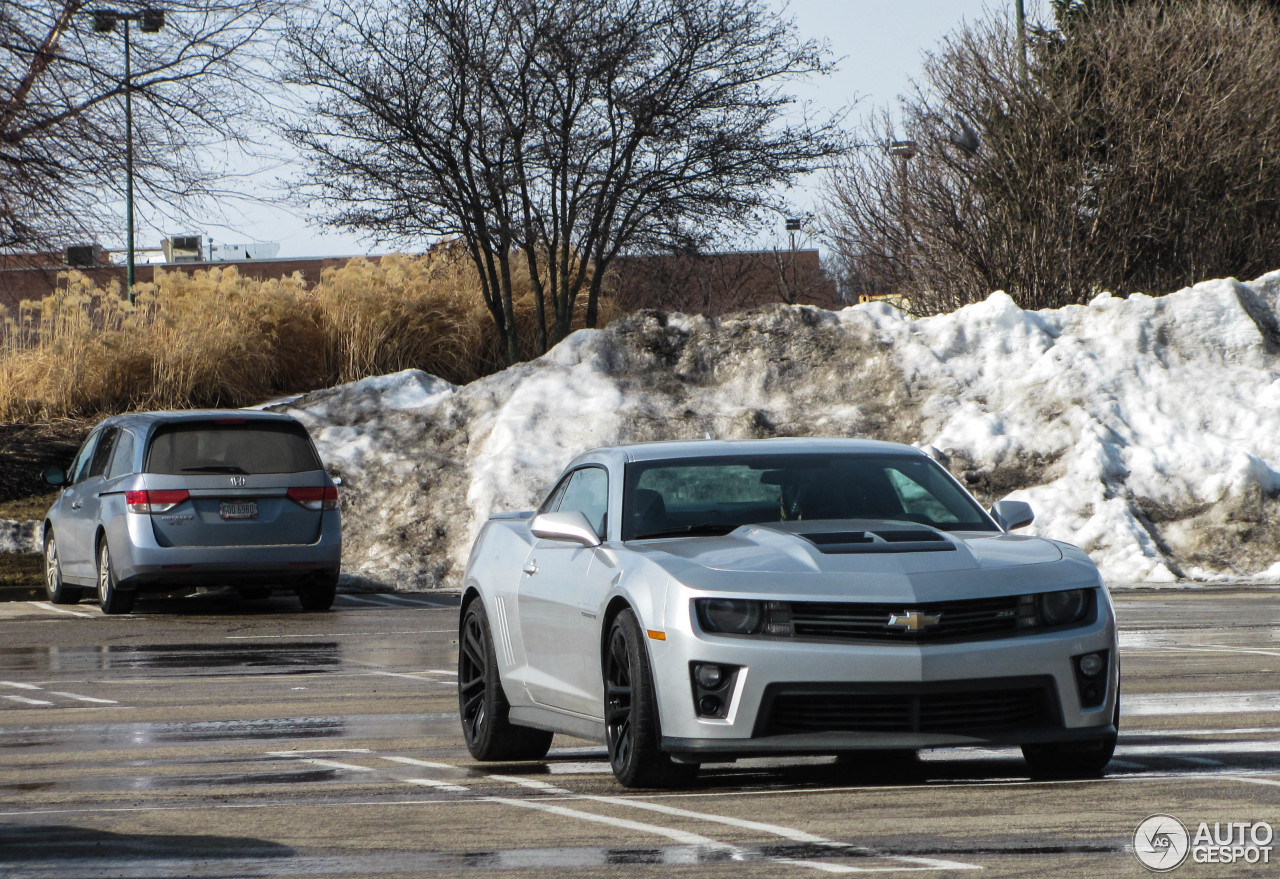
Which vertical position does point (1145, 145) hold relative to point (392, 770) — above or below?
above

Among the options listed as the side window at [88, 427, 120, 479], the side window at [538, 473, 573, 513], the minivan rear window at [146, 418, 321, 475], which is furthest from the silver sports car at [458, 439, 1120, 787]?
the side window at [88, 427, 120, 479]

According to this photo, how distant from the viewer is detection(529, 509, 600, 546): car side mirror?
284 inches

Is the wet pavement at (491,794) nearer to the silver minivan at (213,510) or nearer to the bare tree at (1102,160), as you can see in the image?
the silver minivan at (213,510)

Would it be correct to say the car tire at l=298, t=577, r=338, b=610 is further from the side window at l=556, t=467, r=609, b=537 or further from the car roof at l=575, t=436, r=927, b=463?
the car roof at l=575, t=436, r=927, b=463

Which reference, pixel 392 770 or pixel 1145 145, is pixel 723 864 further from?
pixel 1145 145

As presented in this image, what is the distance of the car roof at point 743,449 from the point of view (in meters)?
7.80

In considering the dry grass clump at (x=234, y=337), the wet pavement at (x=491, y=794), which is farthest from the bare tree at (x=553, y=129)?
the wet pavement at (x=491, y=794)

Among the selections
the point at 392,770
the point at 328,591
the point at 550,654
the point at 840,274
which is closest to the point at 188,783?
the point at 392,770

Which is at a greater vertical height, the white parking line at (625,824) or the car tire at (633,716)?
the car tire at (633,716)

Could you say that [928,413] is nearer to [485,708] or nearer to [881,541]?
[485,708]

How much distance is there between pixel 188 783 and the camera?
7.17 meters

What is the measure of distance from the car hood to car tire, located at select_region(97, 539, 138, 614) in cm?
1065

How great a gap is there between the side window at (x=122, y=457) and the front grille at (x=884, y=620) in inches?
442

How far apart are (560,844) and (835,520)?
7.18ft
